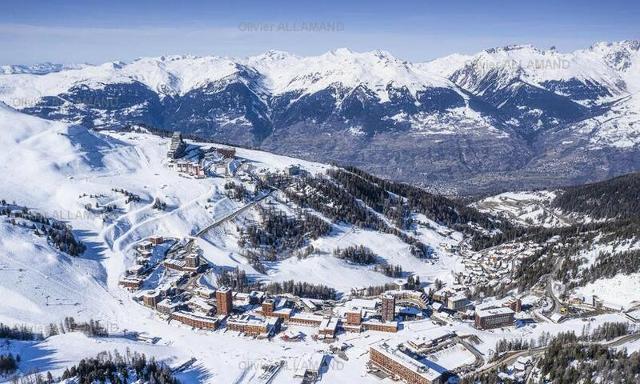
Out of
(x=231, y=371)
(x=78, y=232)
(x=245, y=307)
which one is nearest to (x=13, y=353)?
(x=231, y=371)

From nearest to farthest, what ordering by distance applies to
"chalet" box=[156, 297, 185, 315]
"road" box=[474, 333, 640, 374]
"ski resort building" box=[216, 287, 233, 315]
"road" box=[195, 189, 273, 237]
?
"road" box=[474, 333, 640, 374] → "ski resort building" box=[216, 287, 233, 315] → "chalet" box=[156, 297, 185, 315] → "road" box=[195, 189, 273, 237]

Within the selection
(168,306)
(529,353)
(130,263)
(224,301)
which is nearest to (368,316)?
(224,301)

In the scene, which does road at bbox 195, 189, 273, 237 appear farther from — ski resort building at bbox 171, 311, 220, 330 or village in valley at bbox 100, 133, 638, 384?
ski resort building at bbox 171, 311, 220, 330

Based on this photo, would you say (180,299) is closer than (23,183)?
Yes

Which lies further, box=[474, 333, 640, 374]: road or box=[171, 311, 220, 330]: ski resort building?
box=[171, 311, 220, 330]: ski resort building

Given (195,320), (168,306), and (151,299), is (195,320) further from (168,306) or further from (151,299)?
(151,299)

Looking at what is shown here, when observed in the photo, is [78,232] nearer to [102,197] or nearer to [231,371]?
[102,197]

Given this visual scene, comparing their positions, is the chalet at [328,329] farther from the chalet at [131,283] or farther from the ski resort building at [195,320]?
the chalet at [131,283]

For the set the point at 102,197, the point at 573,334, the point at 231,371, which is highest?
the point at 102,197

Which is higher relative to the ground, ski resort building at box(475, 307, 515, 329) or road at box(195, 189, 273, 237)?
road at box(195, 189, 273, 237)

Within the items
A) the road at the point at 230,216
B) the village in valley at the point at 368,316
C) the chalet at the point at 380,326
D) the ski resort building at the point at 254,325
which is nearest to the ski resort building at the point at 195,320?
the village in valley at the point at 368,316

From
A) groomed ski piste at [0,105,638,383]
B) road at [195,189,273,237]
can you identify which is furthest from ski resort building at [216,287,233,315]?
road at [195,189,273,237]
